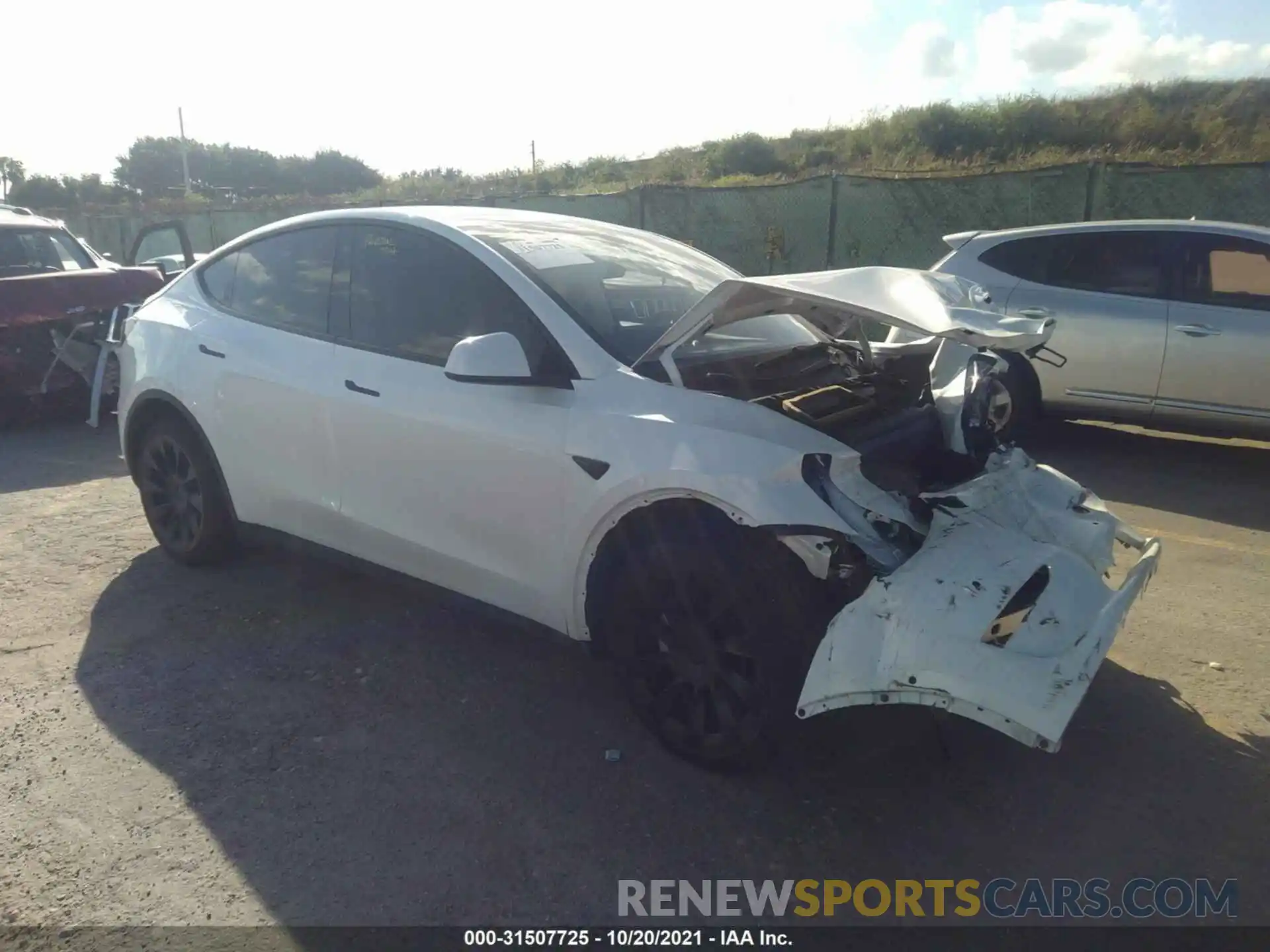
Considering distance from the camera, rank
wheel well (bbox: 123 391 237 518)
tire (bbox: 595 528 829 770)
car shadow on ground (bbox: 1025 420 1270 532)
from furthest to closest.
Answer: car shadow on ground (bbox: 1025 420 1270 532)
wheel well (bbox: 123 391 237 518)
tire (bbox: 595 528 829 770)

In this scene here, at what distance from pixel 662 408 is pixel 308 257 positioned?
6.60ft

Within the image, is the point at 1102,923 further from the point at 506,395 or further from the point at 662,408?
the point at 506,395

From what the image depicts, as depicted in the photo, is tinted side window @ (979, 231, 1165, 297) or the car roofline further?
tinted side window @ (979, 231, 1165, 297)

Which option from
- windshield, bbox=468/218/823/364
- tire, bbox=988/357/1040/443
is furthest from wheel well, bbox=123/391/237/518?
tire, bbox=988/357/1040/443

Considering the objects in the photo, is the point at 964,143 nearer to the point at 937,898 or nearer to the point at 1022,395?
the point at 1022,395

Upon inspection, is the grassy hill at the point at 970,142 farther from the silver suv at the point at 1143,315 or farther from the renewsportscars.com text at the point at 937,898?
the renewsportscars.com text at the point at 937,898

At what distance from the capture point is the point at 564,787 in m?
3.06

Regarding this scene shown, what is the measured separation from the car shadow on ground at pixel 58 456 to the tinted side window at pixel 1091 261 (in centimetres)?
651

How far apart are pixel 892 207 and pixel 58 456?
32.1 ft

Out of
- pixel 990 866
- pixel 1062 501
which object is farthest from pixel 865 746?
pixel 1062 501

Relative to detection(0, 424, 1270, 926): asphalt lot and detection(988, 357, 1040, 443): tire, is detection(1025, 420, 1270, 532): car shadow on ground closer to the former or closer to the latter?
detection(988, 357, 1040, 443): tire

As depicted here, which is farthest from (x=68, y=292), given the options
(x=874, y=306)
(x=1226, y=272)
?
(x=1226, y=272)

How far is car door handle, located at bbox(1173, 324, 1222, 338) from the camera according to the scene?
6377 millimetres

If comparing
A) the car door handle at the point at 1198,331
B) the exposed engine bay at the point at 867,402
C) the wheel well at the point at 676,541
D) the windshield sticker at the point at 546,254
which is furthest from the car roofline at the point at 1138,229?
the wheel well at the point at 676,541
